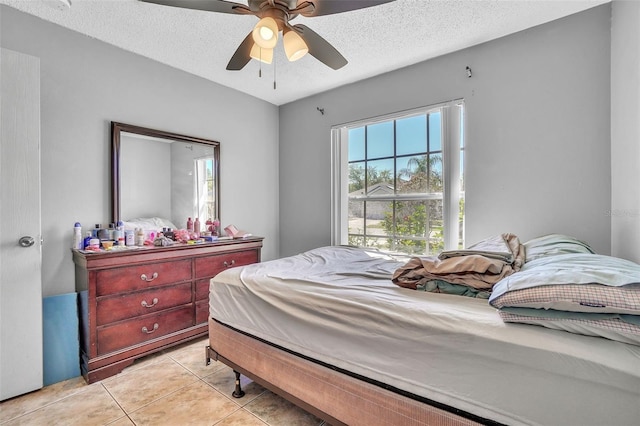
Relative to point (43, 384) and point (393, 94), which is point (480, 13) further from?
point (43, 384)

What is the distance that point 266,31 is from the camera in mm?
1492

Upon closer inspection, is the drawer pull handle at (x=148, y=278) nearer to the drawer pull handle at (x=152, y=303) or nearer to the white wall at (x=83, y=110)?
the drawer pull handle at (x=152, y=303)

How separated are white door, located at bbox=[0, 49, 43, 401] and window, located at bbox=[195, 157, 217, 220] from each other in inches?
50.1

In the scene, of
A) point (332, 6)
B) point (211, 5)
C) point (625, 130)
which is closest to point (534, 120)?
point (625, 130)

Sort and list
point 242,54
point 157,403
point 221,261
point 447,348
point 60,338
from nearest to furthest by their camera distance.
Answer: point 447,348, point 157,403, point 242,54, point 60,338, point 221,261

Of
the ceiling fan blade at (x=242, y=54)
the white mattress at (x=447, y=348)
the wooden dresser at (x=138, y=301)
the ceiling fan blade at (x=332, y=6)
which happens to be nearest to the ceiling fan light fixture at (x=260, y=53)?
the ceiling fan blade at (x=242, y=54)

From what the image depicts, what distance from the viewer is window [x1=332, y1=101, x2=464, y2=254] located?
2.61 metres

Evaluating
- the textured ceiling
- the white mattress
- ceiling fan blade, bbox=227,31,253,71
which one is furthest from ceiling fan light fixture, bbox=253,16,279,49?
the white mattress

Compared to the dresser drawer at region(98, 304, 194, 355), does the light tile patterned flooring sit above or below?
below

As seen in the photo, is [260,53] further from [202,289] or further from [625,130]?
[625,130]

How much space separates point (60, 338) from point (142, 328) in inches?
20.1

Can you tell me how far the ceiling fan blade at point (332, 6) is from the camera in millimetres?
1424

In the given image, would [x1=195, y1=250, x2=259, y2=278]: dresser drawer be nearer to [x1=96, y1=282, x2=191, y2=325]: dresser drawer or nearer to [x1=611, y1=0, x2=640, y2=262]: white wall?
[x1=96, y1=282, x2=191, y2=325]: dresser drawer

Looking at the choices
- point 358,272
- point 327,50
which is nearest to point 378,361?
point 358,272
